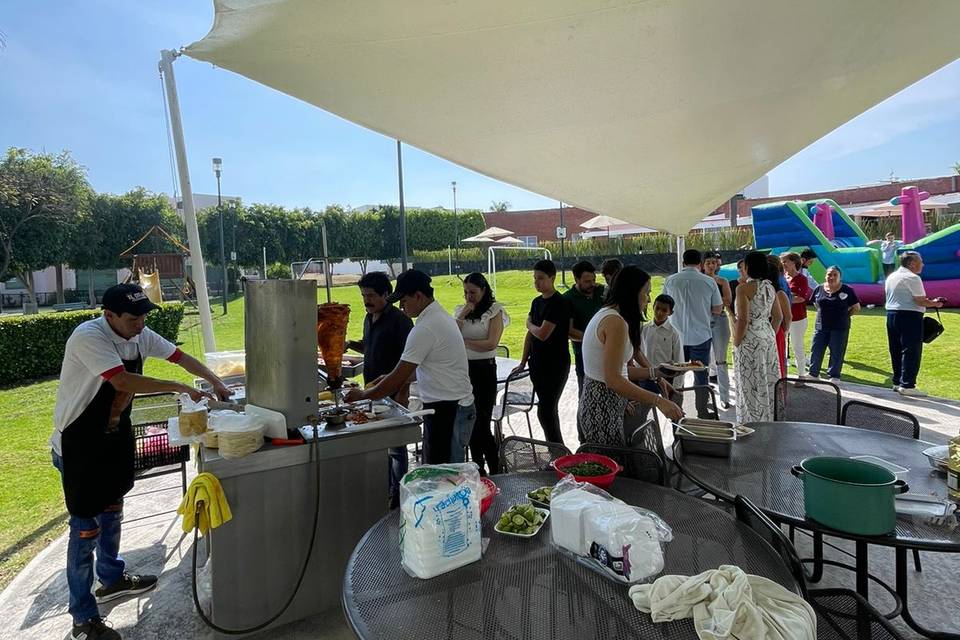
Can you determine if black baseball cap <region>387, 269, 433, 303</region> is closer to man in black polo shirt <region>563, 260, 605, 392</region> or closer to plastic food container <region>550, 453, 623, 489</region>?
plastic food container <region>550, 453, 623, 489</region>

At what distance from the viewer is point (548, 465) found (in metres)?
2.47

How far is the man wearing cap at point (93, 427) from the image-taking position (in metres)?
2.34

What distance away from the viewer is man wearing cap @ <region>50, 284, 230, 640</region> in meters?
2.34

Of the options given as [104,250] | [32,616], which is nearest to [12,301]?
[104,250]

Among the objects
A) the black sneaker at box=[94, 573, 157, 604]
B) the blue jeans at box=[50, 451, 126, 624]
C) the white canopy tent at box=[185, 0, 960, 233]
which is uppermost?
the white canopy tent at box=[185, 0, 960, 233]

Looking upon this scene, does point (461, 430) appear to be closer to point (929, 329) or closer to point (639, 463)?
point (639, 463)

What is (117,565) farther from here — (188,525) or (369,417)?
(369,417)

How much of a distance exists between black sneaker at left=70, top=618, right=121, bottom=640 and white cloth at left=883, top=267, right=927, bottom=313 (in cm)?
783

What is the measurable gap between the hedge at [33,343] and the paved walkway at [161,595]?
22.5 ft

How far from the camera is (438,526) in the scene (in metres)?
1.50

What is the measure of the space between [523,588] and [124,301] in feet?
7.31

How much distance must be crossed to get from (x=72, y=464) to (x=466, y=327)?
260 centimetres

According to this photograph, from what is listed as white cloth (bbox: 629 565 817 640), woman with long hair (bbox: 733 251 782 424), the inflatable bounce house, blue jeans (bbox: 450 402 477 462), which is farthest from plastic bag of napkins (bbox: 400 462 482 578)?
the inflatable bounce house

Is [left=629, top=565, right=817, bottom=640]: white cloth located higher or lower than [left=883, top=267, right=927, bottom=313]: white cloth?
lower
